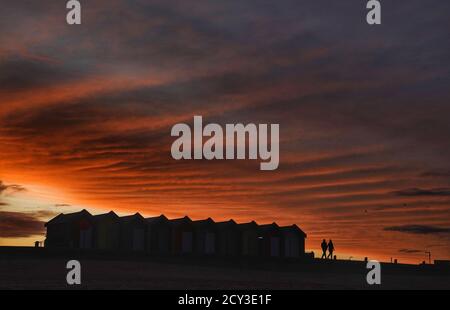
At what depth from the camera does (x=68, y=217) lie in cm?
6347

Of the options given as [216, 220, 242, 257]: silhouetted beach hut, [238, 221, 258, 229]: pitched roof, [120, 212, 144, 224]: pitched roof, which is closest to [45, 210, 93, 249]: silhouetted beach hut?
[120, 212, 144, 224]: pitched roof

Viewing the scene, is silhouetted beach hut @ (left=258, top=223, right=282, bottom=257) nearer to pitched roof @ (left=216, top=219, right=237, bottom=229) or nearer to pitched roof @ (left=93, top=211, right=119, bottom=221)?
pitched roof @ (left=216, top=219, right=237, bottom=229)

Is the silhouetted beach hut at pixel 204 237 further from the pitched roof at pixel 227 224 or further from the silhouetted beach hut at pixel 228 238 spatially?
the pitched roof at pixel 227 224

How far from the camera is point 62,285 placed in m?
30.6

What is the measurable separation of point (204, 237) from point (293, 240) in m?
10.9

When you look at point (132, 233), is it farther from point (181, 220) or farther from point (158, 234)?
point (181, 220)

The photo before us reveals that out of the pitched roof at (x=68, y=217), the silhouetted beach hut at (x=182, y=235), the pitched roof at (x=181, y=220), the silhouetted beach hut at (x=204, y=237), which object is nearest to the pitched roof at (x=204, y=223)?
the silhouetted beach hut at (x=204, y=237)

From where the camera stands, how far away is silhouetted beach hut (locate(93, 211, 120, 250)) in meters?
64.0

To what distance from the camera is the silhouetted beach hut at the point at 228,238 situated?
68688 millimetres

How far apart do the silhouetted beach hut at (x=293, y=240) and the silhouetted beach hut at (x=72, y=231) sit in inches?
891

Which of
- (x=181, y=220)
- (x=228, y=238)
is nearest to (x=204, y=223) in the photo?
(x=181, y=220)
